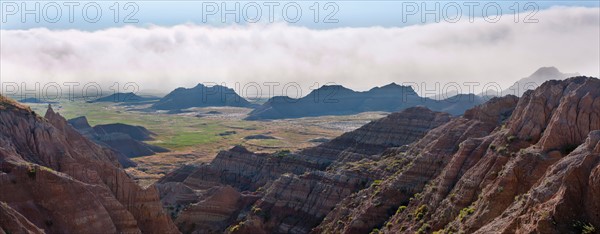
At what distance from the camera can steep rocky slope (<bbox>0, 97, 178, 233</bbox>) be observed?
50625mm

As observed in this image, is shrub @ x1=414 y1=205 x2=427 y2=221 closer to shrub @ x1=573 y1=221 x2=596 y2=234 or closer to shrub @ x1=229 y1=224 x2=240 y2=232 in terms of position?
shrub @ x1=573 y1=221 x2=596 y2=234

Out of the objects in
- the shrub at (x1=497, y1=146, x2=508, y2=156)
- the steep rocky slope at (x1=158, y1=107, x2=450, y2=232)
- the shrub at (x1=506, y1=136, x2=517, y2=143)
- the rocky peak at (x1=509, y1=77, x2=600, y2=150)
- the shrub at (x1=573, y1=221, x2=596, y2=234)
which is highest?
the rocky peak at (x1=509, y1=77, x2=600, y2=150)

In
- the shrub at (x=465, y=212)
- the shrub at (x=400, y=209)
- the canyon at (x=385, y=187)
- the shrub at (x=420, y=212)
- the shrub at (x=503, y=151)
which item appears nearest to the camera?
the canyon at (x=385, y=187)

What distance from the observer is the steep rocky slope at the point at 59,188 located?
50625 mm

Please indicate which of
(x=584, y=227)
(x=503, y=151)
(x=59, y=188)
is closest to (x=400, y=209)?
(x=503, y=151)

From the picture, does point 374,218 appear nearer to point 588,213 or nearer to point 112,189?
point 112,189

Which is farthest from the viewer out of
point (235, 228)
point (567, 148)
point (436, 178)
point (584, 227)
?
point (235, 228)

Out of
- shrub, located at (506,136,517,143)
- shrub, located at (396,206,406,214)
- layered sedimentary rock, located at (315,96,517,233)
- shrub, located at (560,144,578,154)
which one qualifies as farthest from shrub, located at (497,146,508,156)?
shrub, located at (396,206,406,214)

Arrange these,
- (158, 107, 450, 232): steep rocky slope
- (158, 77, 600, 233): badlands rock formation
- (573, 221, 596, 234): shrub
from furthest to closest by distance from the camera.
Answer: (158, 107, 450, 232): steep rocky slope
(158, 77, 600, 233): badlands rock formation
(573, 221, 596, 234): shrub

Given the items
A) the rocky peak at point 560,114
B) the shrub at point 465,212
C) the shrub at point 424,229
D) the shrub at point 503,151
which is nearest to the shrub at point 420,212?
the shrub at point 424,229

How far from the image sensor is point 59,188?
173 ft

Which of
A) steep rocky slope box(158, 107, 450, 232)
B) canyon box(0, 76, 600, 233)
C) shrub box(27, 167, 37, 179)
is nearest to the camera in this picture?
canyon box(0, 76, 600, 233)

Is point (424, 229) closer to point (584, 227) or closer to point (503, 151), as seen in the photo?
point (503, 151)

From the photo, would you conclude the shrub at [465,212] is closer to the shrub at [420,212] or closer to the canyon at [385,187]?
the canyon at [385,187]
